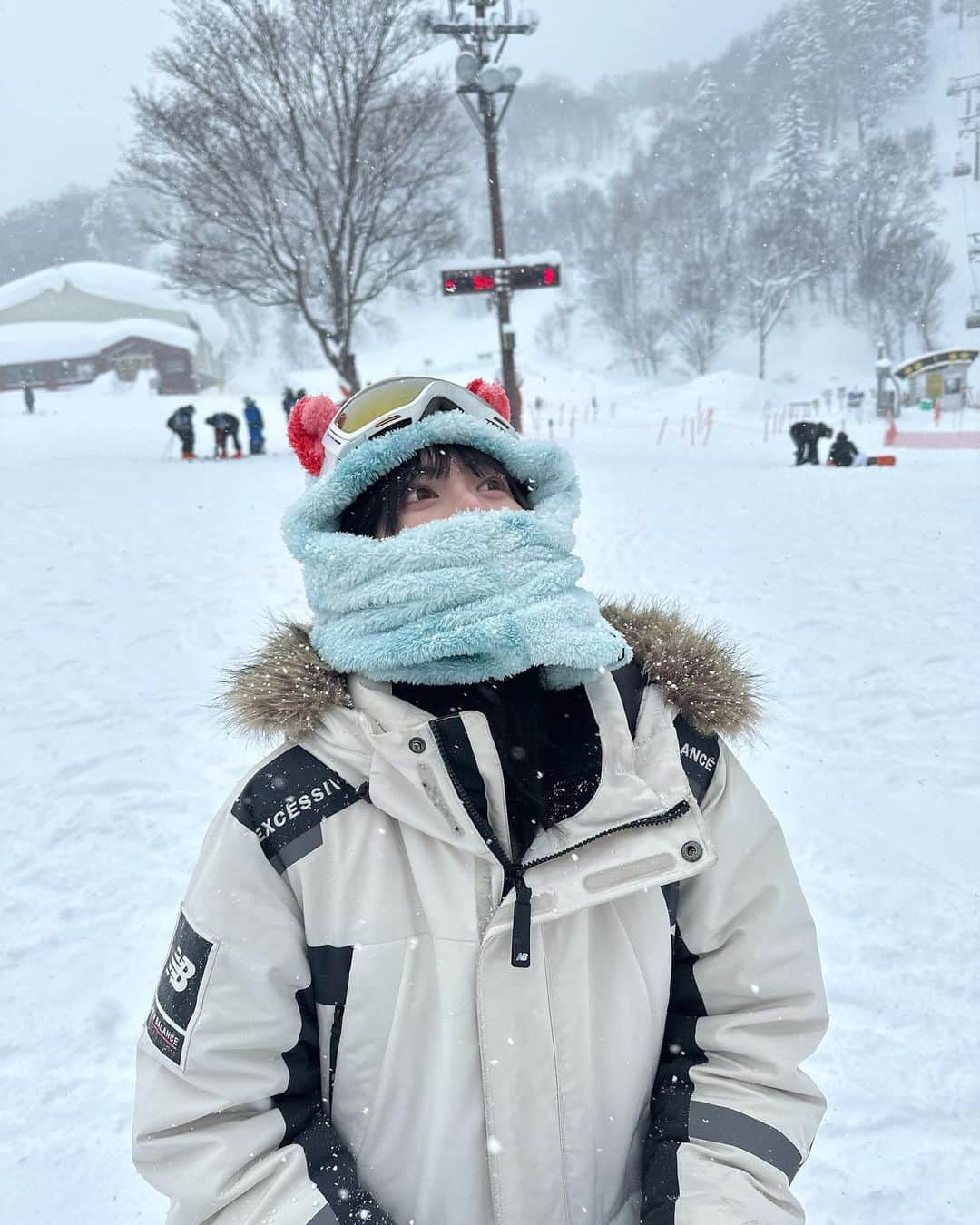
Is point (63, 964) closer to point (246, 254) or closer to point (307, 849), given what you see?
point (307, 849)

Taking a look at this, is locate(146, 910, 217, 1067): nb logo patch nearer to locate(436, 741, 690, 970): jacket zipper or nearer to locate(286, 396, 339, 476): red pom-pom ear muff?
locate(436, 741, 690, 970): jacket zipper

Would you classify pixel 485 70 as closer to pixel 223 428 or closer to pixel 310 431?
pixel 223 428

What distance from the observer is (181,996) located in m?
1.26

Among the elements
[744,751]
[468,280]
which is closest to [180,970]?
[744,751]

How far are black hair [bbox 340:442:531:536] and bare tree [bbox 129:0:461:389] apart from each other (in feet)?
60.1

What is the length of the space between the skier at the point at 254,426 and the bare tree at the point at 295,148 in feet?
8.21

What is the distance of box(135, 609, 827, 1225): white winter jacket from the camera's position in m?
1.22

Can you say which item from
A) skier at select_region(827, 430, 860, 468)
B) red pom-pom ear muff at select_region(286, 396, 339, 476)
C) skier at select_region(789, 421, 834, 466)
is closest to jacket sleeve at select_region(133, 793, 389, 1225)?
red pom-pom ear muff at select_region(286, 396, 339, 476)

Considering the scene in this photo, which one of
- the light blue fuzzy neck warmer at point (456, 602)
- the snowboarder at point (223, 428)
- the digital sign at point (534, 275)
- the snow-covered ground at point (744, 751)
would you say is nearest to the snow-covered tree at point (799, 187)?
the snowboarder at point (223, 428)

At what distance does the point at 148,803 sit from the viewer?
430cm

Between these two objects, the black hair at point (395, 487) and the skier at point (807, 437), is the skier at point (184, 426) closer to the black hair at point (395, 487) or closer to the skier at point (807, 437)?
the skier at point (807, 437)

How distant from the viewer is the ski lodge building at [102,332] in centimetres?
5188

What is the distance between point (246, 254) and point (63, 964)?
63.5 feet

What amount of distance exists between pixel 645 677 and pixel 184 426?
2039 centimetres
